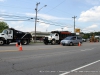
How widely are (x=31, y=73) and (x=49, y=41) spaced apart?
92.9 feet

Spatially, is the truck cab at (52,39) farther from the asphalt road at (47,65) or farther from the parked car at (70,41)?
the asphalt road at (47,65)

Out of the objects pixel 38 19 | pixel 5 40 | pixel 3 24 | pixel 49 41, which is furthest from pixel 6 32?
pixel 3 24

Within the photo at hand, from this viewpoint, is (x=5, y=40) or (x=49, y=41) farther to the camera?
(x=49, y=41)

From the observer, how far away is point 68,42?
3008cm

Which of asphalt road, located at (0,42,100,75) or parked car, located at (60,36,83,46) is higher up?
parked car, located at (60,36,83,46)

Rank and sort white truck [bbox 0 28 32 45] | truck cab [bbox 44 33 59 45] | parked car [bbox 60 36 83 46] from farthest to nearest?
truck cab [bbox 44 33 59 45]
parked car [bbox 60 36 83 46]
white truck [bbox 0 28 32 45]

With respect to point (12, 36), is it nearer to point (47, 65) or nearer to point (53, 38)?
point (53, 38)

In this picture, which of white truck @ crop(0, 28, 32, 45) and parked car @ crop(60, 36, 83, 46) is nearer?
white truck @ crop(0, 28, 32, 45)

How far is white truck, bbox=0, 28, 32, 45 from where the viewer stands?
29900mm

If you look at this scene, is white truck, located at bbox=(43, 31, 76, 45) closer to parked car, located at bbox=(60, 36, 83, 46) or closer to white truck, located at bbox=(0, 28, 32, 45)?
white truck, located at bbox=(0, 28, 32, 45)

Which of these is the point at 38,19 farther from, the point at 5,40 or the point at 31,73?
the point at 31,73

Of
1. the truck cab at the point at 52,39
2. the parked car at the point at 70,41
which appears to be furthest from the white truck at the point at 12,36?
the parked car at the point at 70,41

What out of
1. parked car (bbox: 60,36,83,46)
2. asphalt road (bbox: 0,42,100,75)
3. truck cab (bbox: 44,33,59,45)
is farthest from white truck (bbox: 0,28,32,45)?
asphalt road (bbox: 0,42,100,75)

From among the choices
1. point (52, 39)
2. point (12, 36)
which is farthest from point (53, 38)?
point (12, 36)
